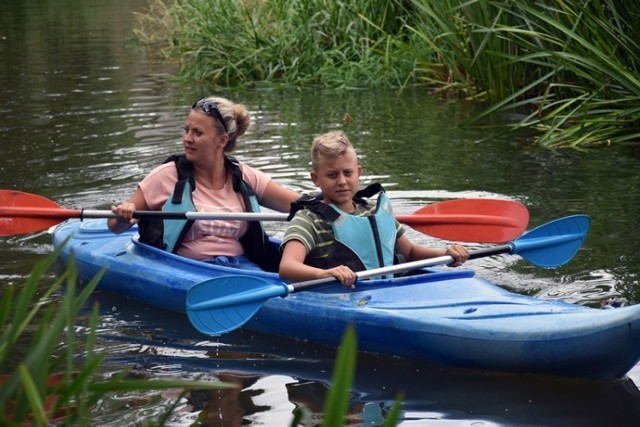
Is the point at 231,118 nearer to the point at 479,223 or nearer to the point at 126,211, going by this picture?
the point at 126,211

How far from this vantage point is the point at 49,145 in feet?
30.1

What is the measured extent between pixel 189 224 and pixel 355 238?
101 centimetres

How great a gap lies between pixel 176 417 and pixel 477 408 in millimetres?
1019

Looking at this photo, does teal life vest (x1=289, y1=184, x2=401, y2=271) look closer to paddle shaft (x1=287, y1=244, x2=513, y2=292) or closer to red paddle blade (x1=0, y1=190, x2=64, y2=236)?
paddle shaft (x1=287, y1=244, x2=513, y2=292)

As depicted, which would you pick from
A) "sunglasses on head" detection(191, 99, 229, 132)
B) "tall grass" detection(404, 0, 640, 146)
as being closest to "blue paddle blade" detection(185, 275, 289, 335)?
"sunglasses on head" detection(191, 99, 229, 132)

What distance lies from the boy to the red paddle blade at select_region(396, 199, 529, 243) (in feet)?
2.12

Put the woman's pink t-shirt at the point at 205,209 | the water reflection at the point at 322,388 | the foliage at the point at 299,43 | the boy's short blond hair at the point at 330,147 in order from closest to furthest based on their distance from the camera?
the water reflection at the point at 322,388
the boy's short blond hair at the point at 330,147
the woman's pink t-shirt at the point at 205,209
the foliage at the point at 299,43

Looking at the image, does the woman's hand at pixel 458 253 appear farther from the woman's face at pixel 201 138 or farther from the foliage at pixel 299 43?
the foliage at pixel 299 43

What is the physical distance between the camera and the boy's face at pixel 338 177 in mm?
4555

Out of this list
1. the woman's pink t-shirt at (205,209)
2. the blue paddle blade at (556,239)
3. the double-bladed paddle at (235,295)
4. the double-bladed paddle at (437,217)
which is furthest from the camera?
the woman's pink t-shirt at (205,209)

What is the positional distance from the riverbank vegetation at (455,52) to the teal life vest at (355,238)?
319 cm

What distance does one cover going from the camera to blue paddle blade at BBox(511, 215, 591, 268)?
5070 mm

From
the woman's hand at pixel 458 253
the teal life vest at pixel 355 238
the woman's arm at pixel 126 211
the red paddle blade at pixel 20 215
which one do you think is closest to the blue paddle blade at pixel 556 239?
the woman's hand at pixel 458 253

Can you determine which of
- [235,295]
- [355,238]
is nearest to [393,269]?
[355,238]
